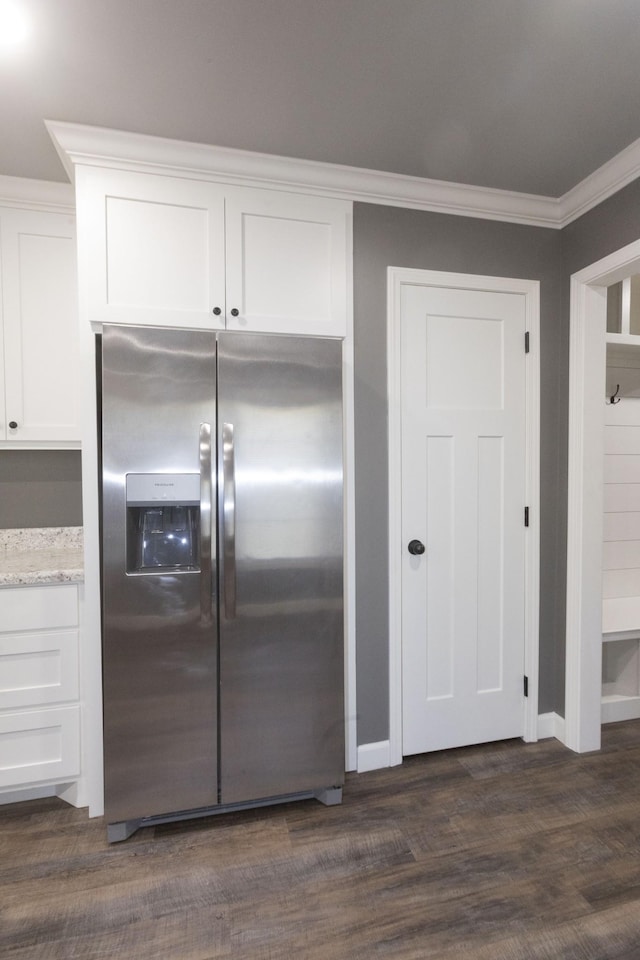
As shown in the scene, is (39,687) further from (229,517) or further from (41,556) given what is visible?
(229,517)

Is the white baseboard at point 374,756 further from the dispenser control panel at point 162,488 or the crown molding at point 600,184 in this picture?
the crown molding at point 600,184

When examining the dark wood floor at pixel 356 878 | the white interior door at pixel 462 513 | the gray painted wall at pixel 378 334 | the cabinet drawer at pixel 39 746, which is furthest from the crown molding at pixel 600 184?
the cabinet drawer at pixel 39 746

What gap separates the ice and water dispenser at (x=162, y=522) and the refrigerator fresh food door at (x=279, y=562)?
0.12 m

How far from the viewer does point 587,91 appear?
67.2 inches

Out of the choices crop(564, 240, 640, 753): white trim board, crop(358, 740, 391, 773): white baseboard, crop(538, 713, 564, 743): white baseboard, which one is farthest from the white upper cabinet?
crop(538, 713, 564, 743): white baseboard

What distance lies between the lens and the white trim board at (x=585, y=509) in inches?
95.3

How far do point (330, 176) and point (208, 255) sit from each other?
641 mm

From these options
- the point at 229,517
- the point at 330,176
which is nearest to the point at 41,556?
the point at 229,517

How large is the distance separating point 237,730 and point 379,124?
2.36 metres

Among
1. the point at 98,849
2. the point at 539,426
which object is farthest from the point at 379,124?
the point at 98,849

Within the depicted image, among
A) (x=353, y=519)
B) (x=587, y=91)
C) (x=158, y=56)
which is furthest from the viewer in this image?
(x=353, y=519)

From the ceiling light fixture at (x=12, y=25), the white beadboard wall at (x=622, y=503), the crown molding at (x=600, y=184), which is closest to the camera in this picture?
the ceiling light fixture at (x=12, y=25)

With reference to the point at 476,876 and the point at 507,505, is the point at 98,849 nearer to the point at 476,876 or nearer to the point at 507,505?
the point at 476,876

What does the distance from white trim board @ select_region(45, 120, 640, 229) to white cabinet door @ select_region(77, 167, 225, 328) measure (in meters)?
0.06
